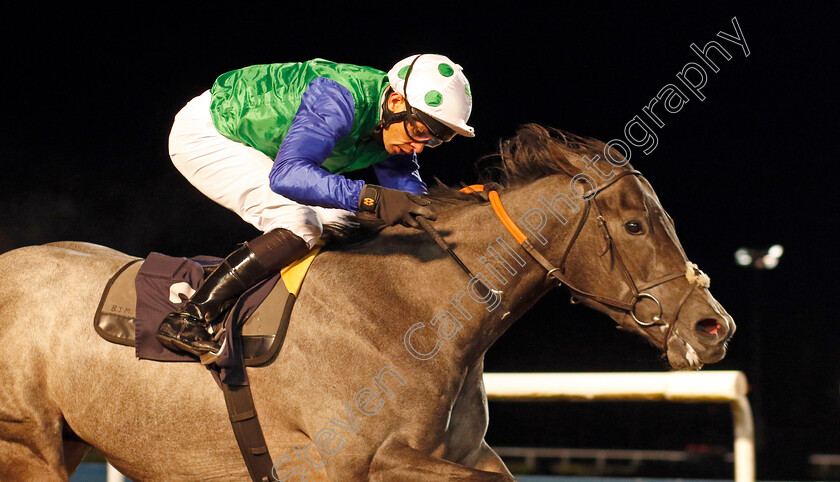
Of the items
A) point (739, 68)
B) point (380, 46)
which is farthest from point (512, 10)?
point (739, 68)

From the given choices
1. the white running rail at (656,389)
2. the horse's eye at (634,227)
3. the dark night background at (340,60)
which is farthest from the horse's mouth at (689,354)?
the dark night background at (340,60)

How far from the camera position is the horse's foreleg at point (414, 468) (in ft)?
7.16

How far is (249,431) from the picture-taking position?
2410 mm

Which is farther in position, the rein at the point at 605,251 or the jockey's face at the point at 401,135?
the jockey's face at the point at 401,135

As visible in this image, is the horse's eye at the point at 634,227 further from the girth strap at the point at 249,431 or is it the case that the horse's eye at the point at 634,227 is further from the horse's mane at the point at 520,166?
the girth strap at the point at 249,431

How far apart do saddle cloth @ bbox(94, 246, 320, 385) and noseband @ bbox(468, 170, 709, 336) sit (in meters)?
0.68

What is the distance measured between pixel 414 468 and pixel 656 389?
4.25ft

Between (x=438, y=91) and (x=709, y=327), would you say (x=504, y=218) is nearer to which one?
(x=438, y=91)

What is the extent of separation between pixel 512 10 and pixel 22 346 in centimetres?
606

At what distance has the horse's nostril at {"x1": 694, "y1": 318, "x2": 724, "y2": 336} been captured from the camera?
7.20ft

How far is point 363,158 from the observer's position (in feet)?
9.55

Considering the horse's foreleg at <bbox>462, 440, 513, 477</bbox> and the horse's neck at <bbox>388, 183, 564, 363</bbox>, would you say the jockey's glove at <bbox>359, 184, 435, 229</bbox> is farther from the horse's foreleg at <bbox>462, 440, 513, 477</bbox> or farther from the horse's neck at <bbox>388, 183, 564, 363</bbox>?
the horse's foreleg at <bbox>462, 440, 513, 477</bbox>

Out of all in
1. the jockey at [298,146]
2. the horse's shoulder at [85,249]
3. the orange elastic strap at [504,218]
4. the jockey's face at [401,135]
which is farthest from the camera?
the horse's shoulder at [85,249]

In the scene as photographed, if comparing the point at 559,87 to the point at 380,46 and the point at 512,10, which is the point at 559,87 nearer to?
the point at 512,10
